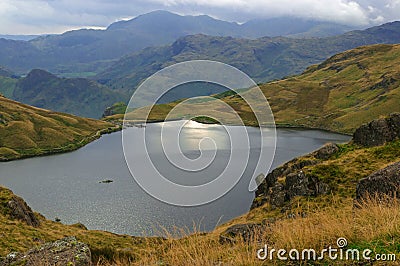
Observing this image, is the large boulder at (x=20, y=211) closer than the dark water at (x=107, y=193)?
Yes

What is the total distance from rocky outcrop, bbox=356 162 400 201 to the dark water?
1672 cm

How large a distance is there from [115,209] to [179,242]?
72.3m

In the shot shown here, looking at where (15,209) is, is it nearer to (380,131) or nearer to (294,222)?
(294,222)

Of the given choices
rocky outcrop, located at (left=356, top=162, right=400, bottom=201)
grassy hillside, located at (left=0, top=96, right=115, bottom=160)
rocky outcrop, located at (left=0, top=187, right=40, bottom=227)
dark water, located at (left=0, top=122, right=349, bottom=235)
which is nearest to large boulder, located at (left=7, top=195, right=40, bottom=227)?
rocky outcrop, located at (left=0, top=187, right=40, bottom=227)

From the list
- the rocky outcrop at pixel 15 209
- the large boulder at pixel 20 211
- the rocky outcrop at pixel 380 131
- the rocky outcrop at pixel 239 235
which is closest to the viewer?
the rocky outcrop at pixel 239 235

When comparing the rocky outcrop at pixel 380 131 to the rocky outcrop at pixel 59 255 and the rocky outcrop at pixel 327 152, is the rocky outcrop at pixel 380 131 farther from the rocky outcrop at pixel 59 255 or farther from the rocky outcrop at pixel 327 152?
the rocky outcrop at pixel 59 255

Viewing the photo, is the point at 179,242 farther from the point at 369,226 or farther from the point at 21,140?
the point at 21,140

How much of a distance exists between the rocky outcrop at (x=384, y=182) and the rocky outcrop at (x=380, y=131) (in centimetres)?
2588

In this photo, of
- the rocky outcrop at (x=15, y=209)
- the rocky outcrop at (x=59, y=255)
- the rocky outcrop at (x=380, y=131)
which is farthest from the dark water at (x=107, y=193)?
the rocky outcrop at (x=380, y=131)

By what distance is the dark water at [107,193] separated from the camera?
68.5 m

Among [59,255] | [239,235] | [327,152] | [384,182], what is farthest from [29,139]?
[384,182]

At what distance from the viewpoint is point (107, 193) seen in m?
90.0

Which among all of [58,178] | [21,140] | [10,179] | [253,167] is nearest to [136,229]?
[253,167]

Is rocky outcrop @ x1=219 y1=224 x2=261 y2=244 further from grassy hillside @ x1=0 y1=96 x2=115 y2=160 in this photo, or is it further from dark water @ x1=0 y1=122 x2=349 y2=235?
grassy hillside @ x1=0 y1=96 x2=115 y2=160
